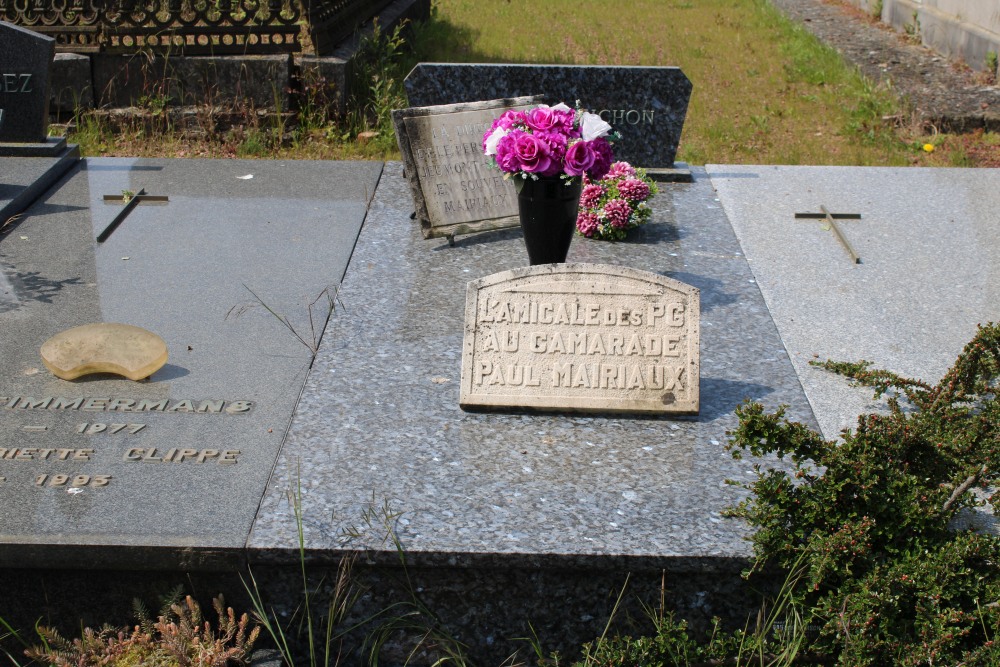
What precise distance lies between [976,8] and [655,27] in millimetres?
3546

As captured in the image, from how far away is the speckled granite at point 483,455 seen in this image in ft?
7.73

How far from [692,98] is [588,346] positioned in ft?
19.6

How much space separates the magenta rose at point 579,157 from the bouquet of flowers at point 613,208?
2.87ft

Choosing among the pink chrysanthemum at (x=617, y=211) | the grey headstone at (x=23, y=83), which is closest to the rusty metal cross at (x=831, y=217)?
the pink chrysanthemum at (x=617, y=211)

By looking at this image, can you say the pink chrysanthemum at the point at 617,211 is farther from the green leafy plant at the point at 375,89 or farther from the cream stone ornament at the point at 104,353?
the green leafy plant at the point at 375,89

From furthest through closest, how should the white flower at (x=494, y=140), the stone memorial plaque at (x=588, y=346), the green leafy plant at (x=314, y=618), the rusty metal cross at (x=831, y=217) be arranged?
the rusty metal cross at (x=831, y=217) < the white flower at (x=494, y=140) < the stone memorial plaque at (x=588, y=346) < the green leafy plant at (x=314, y=618)

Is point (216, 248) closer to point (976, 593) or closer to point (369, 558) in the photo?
point (369, 558)

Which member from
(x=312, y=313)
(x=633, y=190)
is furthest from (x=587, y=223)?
(x=312, y=313)

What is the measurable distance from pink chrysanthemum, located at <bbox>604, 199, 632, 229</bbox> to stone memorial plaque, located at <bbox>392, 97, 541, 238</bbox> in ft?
1.57

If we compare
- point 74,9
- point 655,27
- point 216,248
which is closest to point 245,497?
point 216,248

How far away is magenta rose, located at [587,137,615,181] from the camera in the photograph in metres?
3.52

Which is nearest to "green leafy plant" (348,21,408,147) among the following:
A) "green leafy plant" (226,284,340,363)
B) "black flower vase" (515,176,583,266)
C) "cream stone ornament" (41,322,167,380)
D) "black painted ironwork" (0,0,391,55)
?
"black painted ironwork" (0,0,391,55)

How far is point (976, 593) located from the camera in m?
2.11

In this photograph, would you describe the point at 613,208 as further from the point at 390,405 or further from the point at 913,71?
the point at 913,71
